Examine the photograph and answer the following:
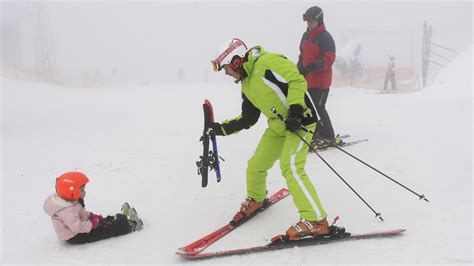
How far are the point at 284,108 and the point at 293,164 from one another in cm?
53

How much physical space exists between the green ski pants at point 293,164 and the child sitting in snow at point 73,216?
1594 millimetres

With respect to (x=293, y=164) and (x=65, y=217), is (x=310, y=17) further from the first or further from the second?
(x=65, y=217)

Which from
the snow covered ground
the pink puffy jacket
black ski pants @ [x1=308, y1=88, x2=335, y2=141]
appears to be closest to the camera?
the snow covered ground

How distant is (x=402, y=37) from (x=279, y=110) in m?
53.9

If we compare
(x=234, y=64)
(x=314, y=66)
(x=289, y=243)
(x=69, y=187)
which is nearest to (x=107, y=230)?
(x=69, y=187)

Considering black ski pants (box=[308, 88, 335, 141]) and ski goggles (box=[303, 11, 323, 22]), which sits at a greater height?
ski goggles (box=[303, 11, 323, 22])

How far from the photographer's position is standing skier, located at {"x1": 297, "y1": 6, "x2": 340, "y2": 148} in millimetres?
6066

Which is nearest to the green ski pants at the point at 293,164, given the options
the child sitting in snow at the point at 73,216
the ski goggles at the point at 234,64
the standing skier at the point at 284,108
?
the standing skier at the point at 284,108

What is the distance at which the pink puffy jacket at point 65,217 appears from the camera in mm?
3623

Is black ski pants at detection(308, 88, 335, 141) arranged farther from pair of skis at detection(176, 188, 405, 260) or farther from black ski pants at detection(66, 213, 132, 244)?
black ski pants at detection(66, 213, 132, 244)

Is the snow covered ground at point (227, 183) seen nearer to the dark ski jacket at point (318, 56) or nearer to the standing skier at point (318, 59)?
the standing skier at point (318, 59)

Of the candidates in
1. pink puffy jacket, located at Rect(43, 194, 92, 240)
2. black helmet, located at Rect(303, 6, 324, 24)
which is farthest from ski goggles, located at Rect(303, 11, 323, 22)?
pink puffy jacket, located at Rect(43, 194, 92, 240)

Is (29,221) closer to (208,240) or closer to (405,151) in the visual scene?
(208,240)

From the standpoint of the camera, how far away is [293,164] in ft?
11.5
